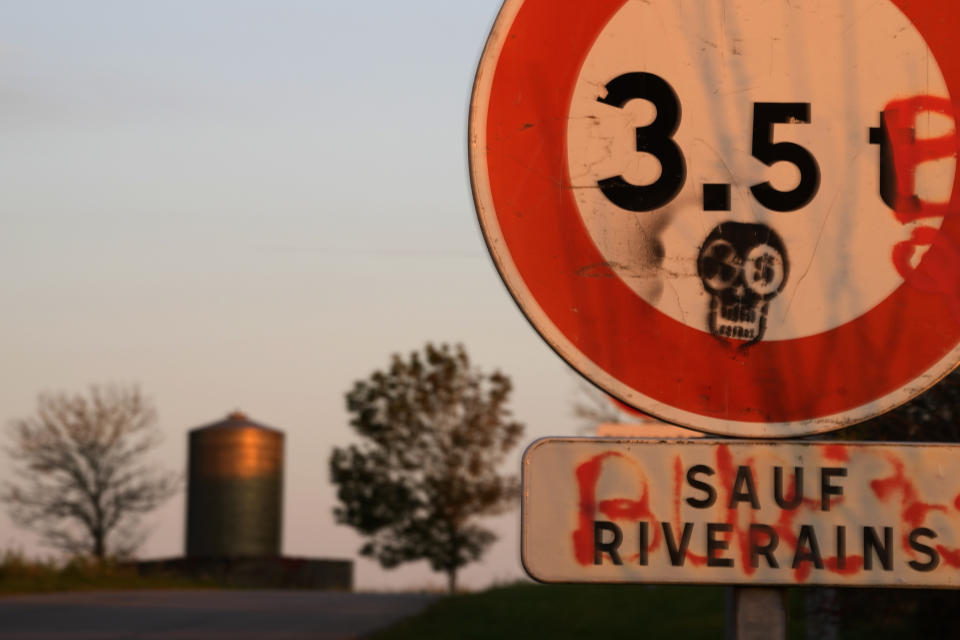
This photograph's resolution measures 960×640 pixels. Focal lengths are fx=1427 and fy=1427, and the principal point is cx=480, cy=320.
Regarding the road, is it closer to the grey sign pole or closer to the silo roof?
the grey sign pole

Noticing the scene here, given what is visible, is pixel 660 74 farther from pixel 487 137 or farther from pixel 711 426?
pixel 711 426

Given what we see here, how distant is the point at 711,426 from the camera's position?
1690 millimetres

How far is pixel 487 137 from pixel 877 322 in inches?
20.6

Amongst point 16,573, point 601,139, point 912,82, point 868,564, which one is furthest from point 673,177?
point 16,573

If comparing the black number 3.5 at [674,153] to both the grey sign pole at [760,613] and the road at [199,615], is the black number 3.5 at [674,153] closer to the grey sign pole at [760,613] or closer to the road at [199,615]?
the grey sign pole at [760,613]

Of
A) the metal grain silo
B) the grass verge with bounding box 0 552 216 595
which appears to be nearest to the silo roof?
the metal grain silo

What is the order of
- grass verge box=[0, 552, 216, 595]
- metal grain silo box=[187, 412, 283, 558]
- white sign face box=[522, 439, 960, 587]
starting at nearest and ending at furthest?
white sign face box=[522, 439, 960, 587] < grass verge box=[0, 552, 216, 595] < metal grain silo box=[187, 412, 283, 558]

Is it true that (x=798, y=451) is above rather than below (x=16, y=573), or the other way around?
above

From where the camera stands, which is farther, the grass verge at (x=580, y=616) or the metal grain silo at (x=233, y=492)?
the metal grain silo at (x=233, y=492)

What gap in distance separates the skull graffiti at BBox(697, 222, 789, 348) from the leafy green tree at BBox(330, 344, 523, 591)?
153 ft

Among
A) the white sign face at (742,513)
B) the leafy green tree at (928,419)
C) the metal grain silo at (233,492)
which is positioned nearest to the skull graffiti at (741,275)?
the white sign face at (742,513)

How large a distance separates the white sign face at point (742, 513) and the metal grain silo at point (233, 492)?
4207 centimetres

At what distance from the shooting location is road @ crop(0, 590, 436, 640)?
14945mm

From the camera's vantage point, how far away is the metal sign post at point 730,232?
1.67 metres
